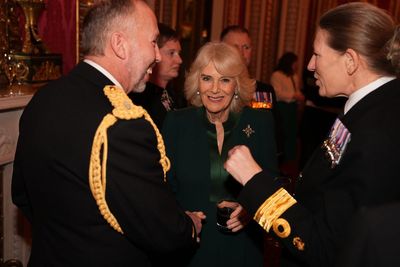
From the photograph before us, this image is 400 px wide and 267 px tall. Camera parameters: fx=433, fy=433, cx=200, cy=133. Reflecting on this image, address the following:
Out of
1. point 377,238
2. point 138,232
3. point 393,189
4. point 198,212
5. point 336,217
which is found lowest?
point 198,212

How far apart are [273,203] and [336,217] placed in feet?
0.76

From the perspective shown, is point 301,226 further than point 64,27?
No

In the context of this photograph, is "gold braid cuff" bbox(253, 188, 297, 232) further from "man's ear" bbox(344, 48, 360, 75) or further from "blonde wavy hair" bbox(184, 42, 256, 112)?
"blonde wavy hair" bbox(184, 42, 256, 112)

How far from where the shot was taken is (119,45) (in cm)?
146

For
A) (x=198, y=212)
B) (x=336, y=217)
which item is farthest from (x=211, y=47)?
(x=336, y=217)

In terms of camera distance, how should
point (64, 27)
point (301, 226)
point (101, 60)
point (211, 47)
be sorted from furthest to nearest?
point (64, 27) < point (211, 47) < point (101, 60) < point (301, 226)

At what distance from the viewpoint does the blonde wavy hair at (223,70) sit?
2400mm

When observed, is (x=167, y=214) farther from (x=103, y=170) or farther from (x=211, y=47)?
(x=211, y=47)

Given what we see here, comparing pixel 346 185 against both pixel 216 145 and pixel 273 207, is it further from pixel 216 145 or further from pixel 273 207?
pixel 216 145

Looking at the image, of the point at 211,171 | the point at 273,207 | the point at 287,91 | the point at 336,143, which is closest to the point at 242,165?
the point at 273,207

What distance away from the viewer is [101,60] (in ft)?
4.84

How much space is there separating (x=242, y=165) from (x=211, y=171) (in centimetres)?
74

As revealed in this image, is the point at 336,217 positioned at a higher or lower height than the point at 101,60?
lower

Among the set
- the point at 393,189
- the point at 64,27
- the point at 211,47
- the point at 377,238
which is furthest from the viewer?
the point at 64,27
